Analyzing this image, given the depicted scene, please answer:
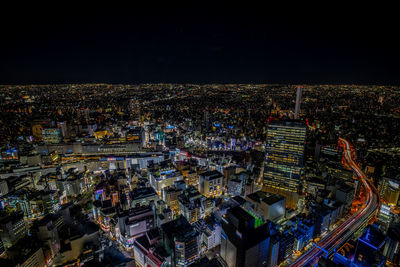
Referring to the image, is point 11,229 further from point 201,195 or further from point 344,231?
point 344,231

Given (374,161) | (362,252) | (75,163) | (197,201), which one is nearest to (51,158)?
(75,163)

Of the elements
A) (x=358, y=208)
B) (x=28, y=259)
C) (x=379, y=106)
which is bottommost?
(x=358, y=208)

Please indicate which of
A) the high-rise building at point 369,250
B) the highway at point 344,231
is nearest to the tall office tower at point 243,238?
the highway at point 344,231

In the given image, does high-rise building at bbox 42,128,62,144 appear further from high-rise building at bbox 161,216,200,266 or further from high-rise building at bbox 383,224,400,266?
high-rise building at bbox 383,224,400,266

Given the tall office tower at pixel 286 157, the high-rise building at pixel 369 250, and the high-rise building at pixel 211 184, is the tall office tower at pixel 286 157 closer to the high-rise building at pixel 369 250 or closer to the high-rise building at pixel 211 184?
the high-rise building at pixel 211 184

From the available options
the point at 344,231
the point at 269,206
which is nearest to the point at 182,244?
the point at 269,206

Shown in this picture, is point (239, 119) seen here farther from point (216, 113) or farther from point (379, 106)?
point (379, 106)
